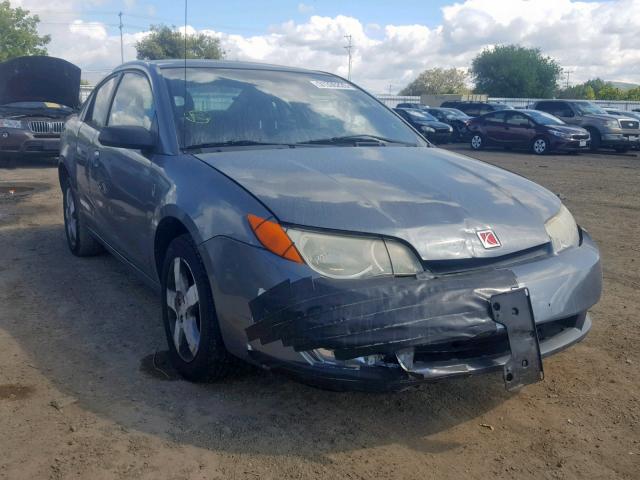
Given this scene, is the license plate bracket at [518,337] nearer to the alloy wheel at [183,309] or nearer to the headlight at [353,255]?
the headlight at [353,255]

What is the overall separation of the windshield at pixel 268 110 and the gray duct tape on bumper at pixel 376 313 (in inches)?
55.3

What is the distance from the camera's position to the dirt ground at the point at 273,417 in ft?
8.52

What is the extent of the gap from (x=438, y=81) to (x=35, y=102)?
80122 millimetres

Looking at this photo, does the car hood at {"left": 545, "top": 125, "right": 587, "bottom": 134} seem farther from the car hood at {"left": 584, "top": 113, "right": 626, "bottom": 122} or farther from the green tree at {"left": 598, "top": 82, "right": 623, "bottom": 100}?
the green tree at {"left": 598, "top": 82, "right": 623, "bottom": 100}

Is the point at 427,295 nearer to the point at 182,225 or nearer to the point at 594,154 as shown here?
the point at 182,225

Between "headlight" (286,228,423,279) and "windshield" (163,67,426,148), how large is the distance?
48.3 inches

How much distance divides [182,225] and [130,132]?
734 millimetres

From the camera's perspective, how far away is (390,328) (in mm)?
2508

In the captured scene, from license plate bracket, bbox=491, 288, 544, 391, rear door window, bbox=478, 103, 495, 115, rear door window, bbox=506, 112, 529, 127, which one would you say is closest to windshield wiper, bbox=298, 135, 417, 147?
license plate bracket, bbox=491, 288, 544, 391

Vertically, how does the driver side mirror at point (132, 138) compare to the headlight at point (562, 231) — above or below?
above

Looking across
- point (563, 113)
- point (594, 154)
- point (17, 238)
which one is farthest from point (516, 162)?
point (17, 238)

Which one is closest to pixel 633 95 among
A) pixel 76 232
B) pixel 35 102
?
pixel 35 102

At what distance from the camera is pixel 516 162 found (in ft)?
56.3

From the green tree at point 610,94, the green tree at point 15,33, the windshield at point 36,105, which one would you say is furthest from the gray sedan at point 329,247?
the green tree at point 610,94
